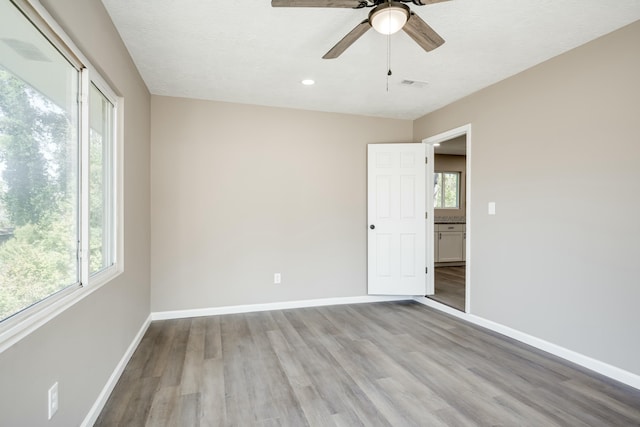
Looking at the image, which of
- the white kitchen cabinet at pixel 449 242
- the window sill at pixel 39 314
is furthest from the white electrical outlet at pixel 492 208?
the window sill at pixel 39 314

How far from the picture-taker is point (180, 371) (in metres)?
2.46

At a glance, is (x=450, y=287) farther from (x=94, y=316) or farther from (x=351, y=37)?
(x=94, y=316)

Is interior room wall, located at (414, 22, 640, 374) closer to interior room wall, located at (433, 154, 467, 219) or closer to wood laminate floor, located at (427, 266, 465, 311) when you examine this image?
wood laminate floor, located at (427, 266, 465, 311)

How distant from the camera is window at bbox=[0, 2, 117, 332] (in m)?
1.21

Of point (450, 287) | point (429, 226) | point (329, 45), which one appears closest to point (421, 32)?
point (329, 45)

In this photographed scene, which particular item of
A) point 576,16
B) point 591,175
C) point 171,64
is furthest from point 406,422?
point 171,64

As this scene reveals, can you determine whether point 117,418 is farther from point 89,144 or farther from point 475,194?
point 475,194

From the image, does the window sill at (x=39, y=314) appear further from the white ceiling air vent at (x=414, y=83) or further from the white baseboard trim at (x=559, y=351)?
the white baseboard trim at (x=559, y=351)

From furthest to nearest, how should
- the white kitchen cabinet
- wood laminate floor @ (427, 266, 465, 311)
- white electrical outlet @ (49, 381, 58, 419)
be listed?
the white kitchen cabinet, wood laminate floor @ (427, 266, 465, 311), white electrical outlet @ (49, 381, 58, 419)

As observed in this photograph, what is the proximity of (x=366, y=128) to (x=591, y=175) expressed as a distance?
8.62 ft

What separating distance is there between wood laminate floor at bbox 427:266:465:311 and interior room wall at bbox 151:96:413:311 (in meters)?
1.11

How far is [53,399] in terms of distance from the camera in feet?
4.59

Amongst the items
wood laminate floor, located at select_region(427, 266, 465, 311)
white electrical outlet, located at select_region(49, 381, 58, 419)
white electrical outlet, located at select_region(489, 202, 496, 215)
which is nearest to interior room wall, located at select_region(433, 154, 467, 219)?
wood laminate floor, located at select_region(427, 266, 465, 311)

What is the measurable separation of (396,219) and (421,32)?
2.73 m
